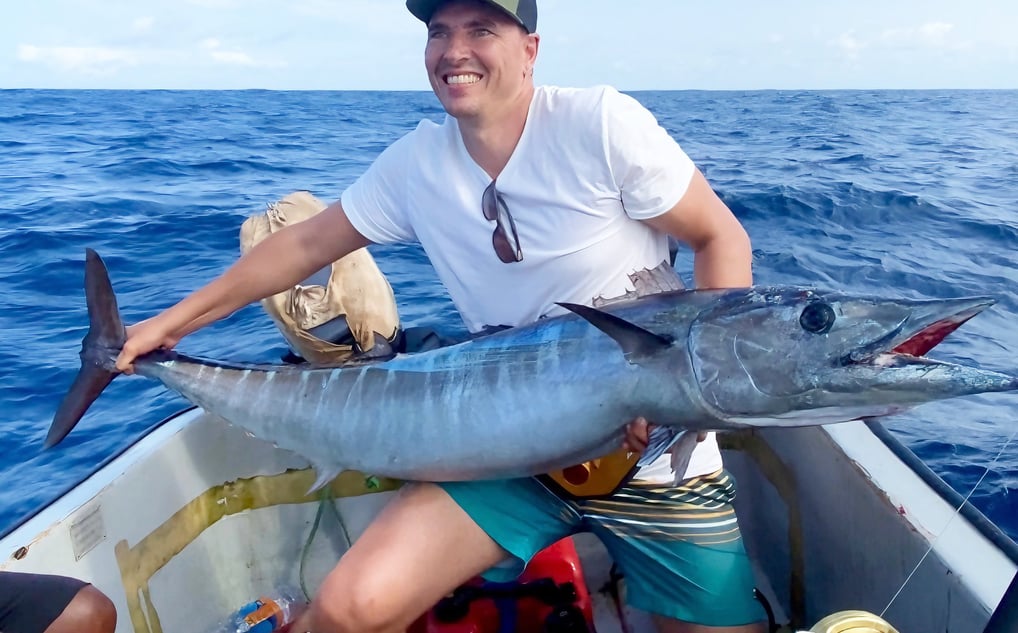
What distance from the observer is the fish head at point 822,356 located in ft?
4.83

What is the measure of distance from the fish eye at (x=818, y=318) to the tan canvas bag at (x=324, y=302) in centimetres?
163

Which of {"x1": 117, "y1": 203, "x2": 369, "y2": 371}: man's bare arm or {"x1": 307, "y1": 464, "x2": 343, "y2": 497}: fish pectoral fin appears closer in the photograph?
{"x1": 307, "y1": 464, "x2": 343, "y2": 497}: fish pectoral fin

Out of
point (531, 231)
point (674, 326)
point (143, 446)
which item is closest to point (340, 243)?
point (531, 231)

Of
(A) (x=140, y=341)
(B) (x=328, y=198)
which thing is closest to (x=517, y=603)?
(A) (x=140, y=341)

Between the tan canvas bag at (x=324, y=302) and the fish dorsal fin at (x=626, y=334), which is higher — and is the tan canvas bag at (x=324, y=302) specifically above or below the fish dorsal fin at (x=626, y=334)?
below

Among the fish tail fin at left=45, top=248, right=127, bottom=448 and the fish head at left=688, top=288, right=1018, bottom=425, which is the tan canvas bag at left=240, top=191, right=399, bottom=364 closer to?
the fish tail fin at left=45, top=248, right=127, bottom=448

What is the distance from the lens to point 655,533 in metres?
2.17

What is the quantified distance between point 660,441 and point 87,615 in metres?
1.43

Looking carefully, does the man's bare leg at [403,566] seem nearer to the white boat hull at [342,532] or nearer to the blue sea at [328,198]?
the white boat hull at [342,532]

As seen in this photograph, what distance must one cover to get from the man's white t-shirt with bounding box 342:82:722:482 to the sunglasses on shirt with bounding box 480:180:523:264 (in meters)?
0.02

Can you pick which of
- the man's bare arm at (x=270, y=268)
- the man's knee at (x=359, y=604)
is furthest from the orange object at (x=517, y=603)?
the man's bare arm at (x=270, y=268)

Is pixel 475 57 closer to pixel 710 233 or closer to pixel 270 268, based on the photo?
pixel 710 233

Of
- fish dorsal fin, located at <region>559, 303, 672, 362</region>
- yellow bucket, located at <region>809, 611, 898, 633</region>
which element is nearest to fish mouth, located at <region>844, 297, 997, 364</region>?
fish dorsal fin, located at <region>559, 303, 672, 362</region>

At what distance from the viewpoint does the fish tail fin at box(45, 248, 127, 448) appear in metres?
2.49
